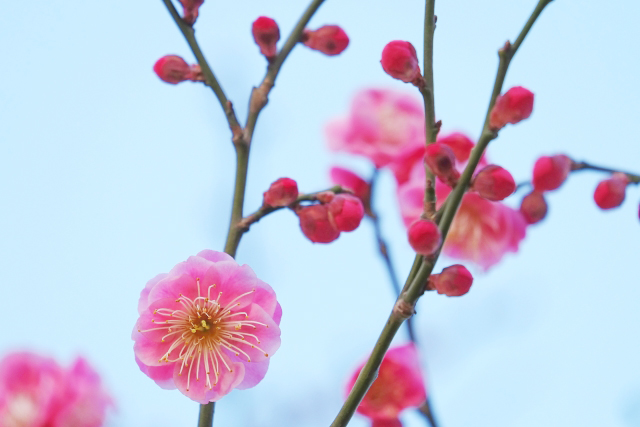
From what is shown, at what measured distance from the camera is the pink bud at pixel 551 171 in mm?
1034

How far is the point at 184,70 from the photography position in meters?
1.12

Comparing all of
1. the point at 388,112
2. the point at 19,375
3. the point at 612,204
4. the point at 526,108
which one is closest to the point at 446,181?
the point at 526,108

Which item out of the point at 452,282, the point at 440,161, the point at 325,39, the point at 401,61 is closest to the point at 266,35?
the point at 325,39

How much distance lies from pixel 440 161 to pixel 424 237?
125 mm

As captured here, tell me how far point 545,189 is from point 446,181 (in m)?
0.28

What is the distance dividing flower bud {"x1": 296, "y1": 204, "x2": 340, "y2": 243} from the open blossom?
1.77 feet

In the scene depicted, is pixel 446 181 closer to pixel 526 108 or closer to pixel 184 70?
pixel 526 108

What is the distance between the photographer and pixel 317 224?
1.04 meters

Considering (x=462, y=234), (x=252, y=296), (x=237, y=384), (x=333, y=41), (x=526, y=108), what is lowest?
(x=237, y=384)

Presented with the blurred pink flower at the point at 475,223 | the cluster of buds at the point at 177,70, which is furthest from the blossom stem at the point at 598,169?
the cluster of buds at the point at 177,70

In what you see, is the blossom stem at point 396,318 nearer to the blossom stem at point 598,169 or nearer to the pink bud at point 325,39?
the blossom stem at point 598,169

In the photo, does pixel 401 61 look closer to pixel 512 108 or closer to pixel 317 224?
pixel 512 108

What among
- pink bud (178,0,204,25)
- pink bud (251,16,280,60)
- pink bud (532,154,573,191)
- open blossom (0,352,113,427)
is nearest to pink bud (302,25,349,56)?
pink bud (251,16,280,60)

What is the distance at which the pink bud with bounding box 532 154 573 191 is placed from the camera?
103 centimetres
